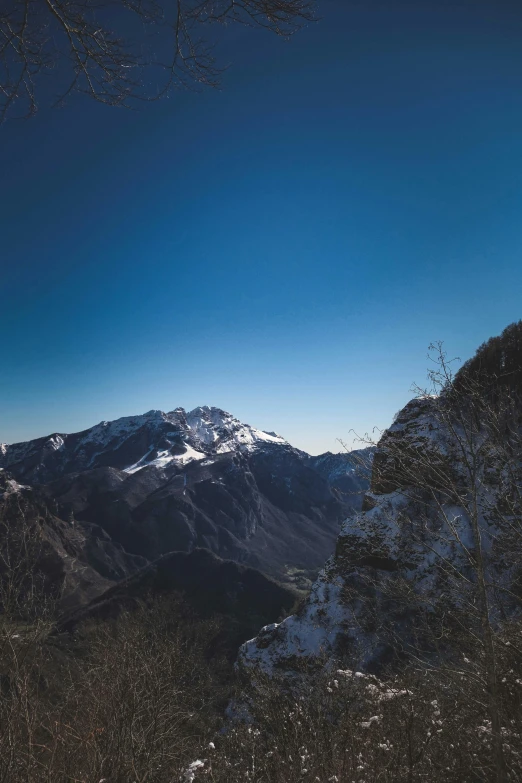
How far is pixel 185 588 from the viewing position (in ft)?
244

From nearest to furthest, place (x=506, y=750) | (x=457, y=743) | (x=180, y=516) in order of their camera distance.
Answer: (x=506, y=750)
(x=457, y=743)
(x=180, y=516)

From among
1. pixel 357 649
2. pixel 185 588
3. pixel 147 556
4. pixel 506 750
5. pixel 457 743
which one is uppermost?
pixel 506 750

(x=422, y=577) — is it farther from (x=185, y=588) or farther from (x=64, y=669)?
(x=185, y=588)

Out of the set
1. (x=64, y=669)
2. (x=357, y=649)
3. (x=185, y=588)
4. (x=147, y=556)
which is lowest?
(x=147, y=556)

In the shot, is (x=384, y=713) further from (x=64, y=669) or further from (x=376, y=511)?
(x=64, y=669)

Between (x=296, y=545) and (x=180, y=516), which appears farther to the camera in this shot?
(x=296, y=545)

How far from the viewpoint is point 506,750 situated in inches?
218

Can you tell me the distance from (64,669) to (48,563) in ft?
320

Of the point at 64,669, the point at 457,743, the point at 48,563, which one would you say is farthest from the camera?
the point at 48,563

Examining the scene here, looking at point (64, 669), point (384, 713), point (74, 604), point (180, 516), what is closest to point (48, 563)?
point (74, 604)

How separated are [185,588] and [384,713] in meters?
74.9

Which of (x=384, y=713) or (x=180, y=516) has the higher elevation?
(x=384, y=713)

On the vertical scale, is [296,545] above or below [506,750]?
below

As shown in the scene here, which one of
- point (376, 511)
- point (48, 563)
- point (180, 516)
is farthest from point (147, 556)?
point (376, 511)
